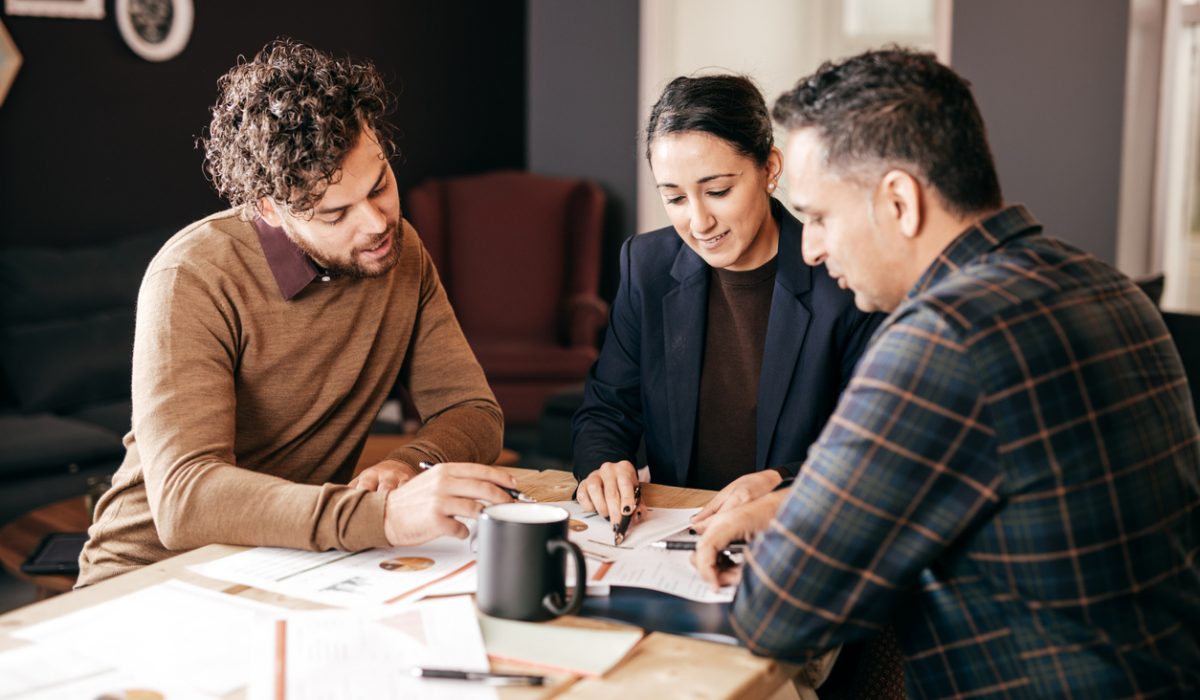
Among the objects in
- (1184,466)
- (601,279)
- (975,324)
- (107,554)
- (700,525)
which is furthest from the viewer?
(601,279)

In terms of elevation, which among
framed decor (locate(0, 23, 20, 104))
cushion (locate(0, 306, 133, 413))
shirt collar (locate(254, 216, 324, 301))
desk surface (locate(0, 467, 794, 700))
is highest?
framed decor (locate(0, 23, 20, 104))

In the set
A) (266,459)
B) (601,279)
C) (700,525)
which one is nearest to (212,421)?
(266,459)

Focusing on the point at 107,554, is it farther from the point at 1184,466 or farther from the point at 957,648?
the point at 1184,466

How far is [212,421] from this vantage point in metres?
1.59

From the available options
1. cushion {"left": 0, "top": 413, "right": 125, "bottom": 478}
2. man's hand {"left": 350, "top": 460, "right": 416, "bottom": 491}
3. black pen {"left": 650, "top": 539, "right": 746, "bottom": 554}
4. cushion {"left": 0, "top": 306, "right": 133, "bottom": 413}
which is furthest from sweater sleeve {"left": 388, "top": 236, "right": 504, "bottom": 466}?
cushion {"left": 0, "top": 306, "right": 133, "bottom": 413}

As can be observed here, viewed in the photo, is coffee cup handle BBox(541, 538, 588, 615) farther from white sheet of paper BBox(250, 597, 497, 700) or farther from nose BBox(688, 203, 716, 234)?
nose BBox(688, 203, 716, 234)

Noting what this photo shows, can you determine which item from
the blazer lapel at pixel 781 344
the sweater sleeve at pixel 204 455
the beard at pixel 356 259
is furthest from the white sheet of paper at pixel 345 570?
the blazer lapel at pixel 781 344

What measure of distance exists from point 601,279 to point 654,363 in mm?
3779

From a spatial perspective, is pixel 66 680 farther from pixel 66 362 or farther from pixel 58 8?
pixel 58 8

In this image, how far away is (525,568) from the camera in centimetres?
122

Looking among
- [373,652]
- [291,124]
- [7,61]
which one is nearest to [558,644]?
[373,652]

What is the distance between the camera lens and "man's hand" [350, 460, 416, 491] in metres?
1.61

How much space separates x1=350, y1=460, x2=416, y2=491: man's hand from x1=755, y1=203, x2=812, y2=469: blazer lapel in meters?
0.59

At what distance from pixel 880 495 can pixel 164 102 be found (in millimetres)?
4631
